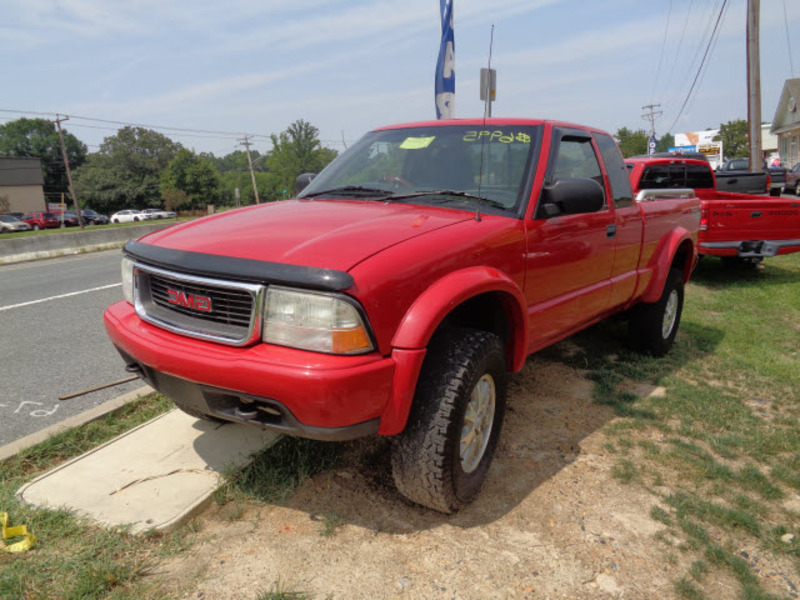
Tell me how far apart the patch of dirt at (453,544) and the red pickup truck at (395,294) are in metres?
0.20

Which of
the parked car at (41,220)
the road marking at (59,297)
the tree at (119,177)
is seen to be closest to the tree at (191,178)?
the tree at (119,177)

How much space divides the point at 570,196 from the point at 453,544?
1.80 meters

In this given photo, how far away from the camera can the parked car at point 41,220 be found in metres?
43.8

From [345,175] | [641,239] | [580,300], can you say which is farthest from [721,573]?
[345,175]

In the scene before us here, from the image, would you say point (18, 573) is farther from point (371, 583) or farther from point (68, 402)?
point (68, 402)

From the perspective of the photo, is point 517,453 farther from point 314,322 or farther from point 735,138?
point 735,138

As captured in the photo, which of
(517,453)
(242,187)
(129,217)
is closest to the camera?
(517,453)

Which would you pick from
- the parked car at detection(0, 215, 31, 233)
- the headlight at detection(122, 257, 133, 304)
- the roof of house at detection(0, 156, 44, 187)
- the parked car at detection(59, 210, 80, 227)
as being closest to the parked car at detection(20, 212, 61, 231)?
the parked car at detection(59, 210, 80, 227)

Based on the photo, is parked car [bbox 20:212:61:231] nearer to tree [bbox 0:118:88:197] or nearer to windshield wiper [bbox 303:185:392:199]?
tree [bbox 0:118:88:197]

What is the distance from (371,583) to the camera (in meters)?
2.21

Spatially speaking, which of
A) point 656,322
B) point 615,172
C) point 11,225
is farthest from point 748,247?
point 11,225

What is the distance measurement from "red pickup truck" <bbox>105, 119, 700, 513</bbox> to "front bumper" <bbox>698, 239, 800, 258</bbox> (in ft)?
16.5

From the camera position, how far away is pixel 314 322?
83.0 inches

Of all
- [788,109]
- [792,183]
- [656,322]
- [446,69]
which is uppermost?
[788,109]
